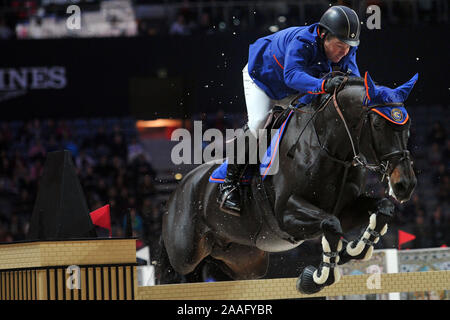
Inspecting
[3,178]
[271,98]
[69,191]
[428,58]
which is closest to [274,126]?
[271,98]

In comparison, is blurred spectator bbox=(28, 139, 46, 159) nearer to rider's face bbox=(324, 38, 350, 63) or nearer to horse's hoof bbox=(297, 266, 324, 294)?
rider's face bbox=(324, 38, 350, 63)

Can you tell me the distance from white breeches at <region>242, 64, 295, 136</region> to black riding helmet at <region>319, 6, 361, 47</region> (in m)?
0.70

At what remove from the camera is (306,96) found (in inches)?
185

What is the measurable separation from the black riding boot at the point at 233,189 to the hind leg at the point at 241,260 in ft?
2.32

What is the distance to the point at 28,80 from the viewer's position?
11961mm

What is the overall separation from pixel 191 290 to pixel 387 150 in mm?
1494

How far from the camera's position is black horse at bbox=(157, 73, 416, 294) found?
4.07 metres

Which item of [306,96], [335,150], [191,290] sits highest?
[306,96]

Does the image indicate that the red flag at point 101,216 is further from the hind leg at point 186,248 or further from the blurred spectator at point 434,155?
the blurred spectator at point 434,155

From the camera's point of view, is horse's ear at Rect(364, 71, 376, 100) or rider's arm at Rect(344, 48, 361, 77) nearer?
horse's ear at Rect(364, 71, 376, 100)

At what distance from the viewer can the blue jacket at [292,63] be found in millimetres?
4375

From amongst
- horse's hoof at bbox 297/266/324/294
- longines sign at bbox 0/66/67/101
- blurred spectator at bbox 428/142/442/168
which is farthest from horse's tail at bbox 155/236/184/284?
longines sign at bbox 0/66/67/101

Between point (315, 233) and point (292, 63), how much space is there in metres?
1.06

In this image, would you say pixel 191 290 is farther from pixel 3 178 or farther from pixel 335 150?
pixel 3 178
